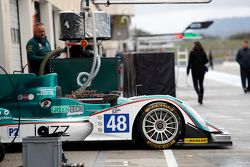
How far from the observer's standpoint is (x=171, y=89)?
734 inches

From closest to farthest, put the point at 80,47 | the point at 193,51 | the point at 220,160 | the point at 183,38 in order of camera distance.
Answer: the point at 220,160 < the point at 80,47 < the point at 193,51 < the point at 183,38

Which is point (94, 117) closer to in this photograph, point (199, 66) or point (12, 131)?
point (12, 131)

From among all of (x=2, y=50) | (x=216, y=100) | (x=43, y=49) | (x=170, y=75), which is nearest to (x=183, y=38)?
(x=216, y=100)

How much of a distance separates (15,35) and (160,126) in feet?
24.9

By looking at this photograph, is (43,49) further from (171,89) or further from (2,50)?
(171,89)

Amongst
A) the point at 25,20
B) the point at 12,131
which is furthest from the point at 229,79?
the point at 12,131

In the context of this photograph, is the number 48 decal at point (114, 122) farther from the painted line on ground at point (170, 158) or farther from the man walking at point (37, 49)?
the man walking at point (37, 49)

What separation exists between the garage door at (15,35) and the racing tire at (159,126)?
6.42 metres

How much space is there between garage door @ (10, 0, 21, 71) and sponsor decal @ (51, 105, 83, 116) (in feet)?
19.6

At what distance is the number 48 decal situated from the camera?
10.6 meters

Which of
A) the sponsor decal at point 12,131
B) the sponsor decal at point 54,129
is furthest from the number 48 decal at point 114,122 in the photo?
the sponsor decal at point 12,131

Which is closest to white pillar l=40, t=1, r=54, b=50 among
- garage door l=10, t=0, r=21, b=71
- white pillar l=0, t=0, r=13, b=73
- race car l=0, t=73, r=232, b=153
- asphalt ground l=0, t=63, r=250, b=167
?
garage door l=10, t=0, r=21, b=71

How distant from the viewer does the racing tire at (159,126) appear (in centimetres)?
1058

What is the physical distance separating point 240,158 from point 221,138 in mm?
1003
